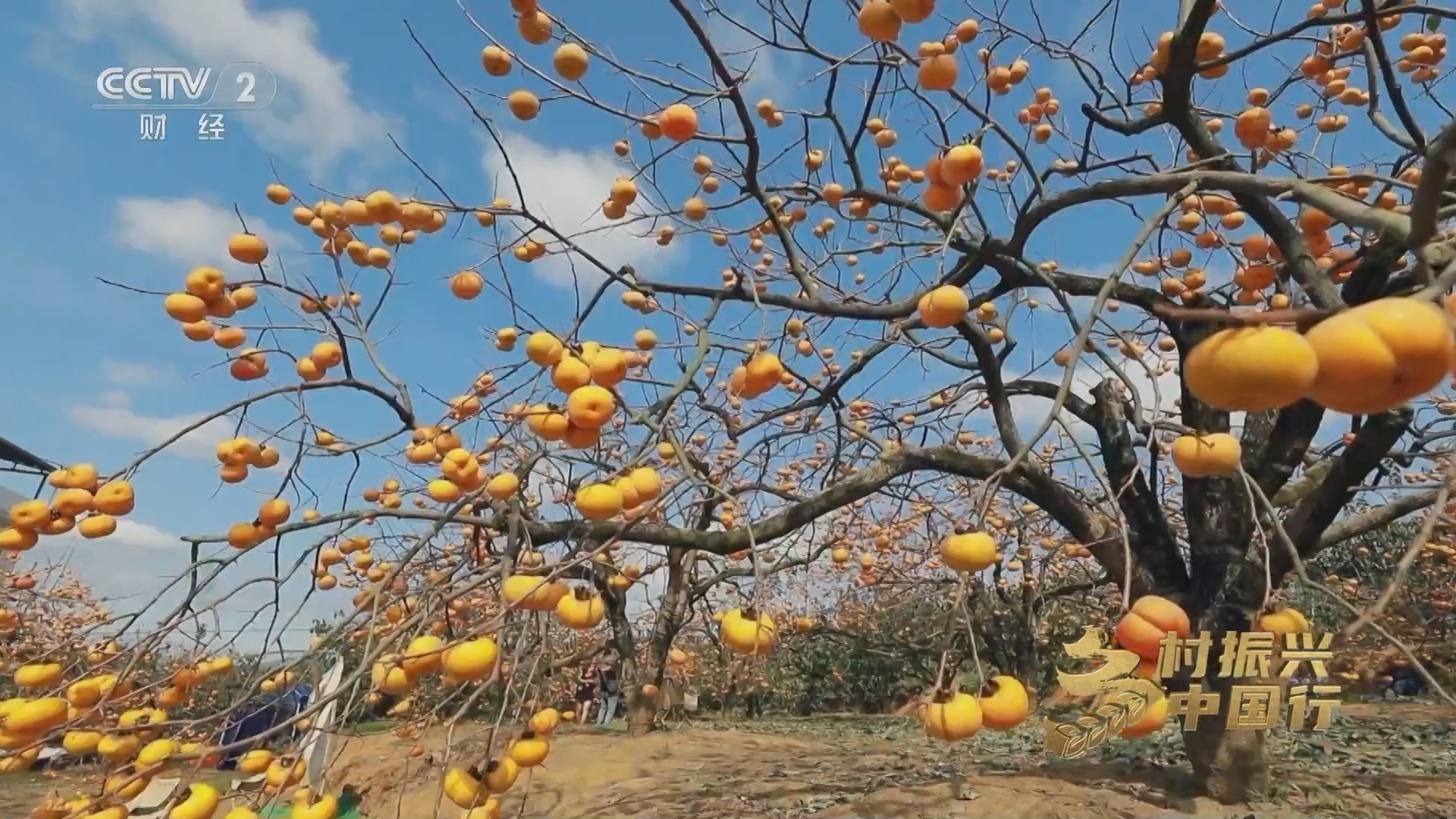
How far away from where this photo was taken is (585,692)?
11.2 metres

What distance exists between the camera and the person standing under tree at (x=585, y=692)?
916cm

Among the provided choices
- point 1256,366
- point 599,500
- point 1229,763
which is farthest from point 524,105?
point 1229,763

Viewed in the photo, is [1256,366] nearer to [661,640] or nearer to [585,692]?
[661,640]

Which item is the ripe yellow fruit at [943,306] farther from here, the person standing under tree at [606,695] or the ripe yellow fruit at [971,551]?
the person standing under tree at [606,695]

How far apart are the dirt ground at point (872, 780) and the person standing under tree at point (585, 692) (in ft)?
4.31

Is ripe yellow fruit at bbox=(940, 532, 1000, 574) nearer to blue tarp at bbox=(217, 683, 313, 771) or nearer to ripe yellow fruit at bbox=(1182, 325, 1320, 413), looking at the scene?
ripe yellow fruit at bbox=(1182, 325, 1320, 413)

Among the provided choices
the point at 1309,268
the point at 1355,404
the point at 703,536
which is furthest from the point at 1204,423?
the point at 1355,404

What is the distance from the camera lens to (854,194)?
12.0ft

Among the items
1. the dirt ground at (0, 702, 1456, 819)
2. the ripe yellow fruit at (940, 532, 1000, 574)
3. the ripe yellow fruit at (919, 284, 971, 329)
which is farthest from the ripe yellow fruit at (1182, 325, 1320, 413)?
the dirt ground at (0, 702, 1456, 819)

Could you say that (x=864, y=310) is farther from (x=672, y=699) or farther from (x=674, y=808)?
(x=672, y=699)

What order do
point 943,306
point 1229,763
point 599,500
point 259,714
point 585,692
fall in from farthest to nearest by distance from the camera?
point 585,692
point 1229,763
point 259,714
point 943,306
point 599,500

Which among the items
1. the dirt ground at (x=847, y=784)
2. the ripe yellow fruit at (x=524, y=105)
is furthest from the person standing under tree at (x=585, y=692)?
the ripe yellow fruit at (x=524, y=105)

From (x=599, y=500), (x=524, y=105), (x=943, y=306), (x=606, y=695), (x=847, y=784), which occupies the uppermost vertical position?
(x=524, y=105)

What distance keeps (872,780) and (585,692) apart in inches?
292
